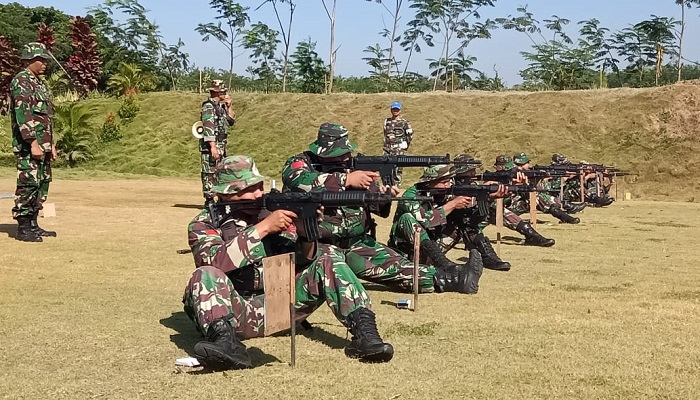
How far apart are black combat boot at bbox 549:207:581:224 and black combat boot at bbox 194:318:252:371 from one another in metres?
11.7

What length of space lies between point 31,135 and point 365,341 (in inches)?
253

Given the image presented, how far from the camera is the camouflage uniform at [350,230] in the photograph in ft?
23.8

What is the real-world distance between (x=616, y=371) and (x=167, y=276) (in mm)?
4983

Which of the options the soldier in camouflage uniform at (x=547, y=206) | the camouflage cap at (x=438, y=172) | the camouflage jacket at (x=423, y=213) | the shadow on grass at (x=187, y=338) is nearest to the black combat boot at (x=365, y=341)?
the shadow on grass at (x=187, y=338)

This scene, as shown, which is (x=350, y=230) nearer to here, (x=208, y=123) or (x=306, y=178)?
(x=306, y=178)

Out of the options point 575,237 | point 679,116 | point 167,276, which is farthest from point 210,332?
point 679,116

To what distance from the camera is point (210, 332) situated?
4.91m

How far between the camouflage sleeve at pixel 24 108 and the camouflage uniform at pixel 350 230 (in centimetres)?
402

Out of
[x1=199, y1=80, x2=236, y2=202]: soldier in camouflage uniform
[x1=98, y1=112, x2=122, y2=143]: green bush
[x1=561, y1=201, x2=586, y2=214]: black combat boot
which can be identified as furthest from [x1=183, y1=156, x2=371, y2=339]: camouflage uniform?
[x1=98, y1=112, x2=122, y2=143]: green bush

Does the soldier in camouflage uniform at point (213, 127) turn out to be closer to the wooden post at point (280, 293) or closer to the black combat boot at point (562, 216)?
the black combat boot at point (562, 216)

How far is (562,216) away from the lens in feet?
51.0

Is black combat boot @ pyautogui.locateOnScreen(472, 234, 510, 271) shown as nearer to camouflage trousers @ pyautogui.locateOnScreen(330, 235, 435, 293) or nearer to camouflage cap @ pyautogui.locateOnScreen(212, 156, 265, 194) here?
camouflage trousers @ pyautogui.locateOnScreen(330, 235, 435, 293)

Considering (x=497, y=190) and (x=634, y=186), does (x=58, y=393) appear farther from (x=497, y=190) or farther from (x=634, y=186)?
(x=634, y=186)

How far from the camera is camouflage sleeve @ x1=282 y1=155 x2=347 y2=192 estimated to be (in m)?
7.27
